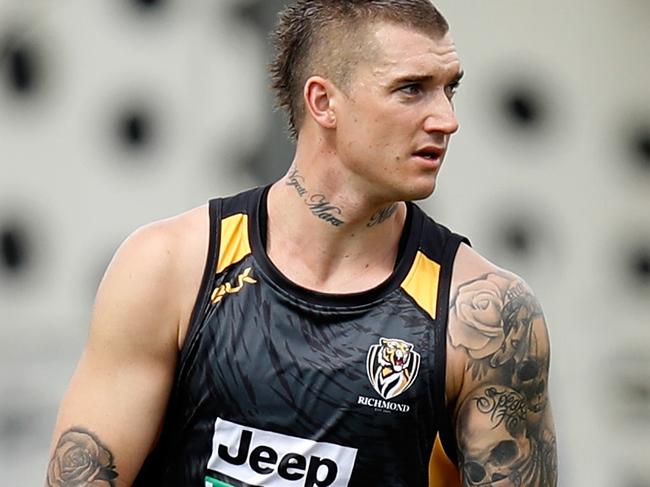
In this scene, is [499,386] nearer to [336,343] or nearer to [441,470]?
[441,470]

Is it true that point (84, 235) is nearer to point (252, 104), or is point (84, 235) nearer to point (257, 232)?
point (252, 104)

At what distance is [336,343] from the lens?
445cm

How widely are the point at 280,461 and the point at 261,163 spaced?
2.03 metres

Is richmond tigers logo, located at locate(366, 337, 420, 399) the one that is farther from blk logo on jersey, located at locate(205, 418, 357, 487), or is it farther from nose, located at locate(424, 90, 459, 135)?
nose, located at locate(424, 90, 459, 135)

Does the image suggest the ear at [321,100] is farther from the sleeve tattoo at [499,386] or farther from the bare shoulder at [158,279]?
the sleeve tattoo at [499,386]

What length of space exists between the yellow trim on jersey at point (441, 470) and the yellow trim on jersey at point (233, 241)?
0.69m

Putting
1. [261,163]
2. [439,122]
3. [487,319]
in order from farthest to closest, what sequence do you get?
1. [261,163]
2. [487,319]
3. [439,122]

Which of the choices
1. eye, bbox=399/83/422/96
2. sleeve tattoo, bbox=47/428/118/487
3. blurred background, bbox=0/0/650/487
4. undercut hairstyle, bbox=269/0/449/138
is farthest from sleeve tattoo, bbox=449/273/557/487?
blurred background, bbox=0/0/650/487

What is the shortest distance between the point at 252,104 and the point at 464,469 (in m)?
2.16

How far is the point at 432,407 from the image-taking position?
175 inches

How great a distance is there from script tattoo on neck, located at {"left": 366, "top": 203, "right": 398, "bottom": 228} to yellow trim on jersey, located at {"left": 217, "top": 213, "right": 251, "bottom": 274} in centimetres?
32

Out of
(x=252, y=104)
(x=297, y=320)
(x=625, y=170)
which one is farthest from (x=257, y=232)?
(x=625, y=170)

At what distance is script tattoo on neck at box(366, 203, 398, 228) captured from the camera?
15.0ft

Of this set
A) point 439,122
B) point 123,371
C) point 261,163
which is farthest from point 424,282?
point 261,163
